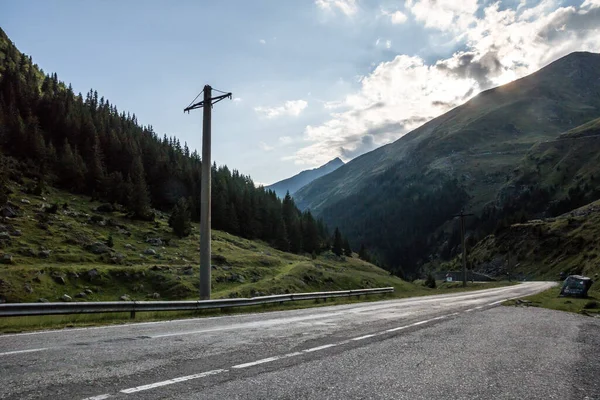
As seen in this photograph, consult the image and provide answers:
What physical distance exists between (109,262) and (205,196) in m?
34.6

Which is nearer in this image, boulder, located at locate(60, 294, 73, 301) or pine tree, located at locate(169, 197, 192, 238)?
boulder, located at locate(60, 294, 73, 301)

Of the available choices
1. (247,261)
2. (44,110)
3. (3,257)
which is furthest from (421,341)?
(44,110)

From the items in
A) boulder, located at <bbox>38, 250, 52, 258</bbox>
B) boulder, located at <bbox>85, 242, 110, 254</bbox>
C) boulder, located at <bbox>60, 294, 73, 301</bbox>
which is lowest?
boulder, located at <bbox>60, 294, 73, 301</bbox>

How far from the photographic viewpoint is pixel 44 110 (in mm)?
108812

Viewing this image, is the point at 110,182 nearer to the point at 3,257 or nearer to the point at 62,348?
the point at 3,257

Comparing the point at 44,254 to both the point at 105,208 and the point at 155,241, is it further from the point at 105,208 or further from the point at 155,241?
the point at 105,208

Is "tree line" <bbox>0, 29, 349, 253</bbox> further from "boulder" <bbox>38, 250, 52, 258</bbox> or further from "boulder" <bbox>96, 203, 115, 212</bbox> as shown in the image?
"boulder" <bbox>38, 250, 52, 258</bbox>

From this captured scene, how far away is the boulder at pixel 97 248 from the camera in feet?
177

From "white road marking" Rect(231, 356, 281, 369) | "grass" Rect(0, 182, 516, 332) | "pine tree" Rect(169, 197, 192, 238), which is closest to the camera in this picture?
"white road marking" Rect(231, 356, 281, 369)

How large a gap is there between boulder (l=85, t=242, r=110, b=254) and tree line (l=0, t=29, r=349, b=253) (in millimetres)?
19268

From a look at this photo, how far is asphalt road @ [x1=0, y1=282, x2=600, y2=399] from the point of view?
560 centimetres

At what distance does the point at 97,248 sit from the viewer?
54344mm

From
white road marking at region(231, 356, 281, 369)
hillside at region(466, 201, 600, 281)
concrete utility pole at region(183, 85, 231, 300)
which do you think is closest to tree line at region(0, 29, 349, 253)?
concrete utility pole at region(183, 85, 231, 300)

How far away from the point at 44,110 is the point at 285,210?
73908mm
